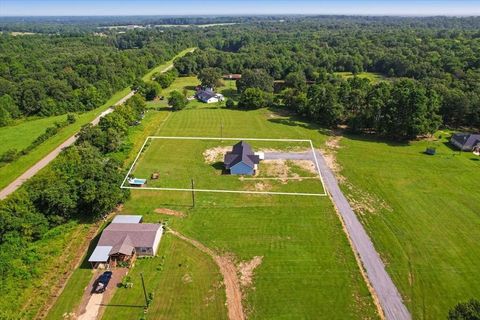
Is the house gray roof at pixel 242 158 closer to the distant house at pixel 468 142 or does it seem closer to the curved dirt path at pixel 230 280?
the curved dirt path at pixel 230 280

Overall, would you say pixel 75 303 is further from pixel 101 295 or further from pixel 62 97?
pixel 62 97

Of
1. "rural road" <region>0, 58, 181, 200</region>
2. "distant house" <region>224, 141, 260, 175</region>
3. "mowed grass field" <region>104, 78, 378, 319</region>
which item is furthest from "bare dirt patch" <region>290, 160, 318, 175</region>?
"rural road" <region>0, 58, 181, 200</region>

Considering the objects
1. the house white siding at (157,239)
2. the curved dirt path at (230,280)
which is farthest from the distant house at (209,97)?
the curved dirt path at (230,280)

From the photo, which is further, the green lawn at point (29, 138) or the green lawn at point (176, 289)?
the green lawn at point (29, 138)

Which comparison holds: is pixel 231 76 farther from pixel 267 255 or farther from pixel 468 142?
pixel 267 255

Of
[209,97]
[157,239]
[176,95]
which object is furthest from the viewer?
[209,97]

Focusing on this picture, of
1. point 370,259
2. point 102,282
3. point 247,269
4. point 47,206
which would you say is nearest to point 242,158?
point 247,269

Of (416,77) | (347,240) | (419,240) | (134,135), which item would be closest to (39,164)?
(134,135)

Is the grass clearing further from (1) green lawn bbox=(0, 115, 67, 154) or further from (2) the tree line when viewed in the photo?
(1) green lawn bbox=(0, 115, 67, 154)
